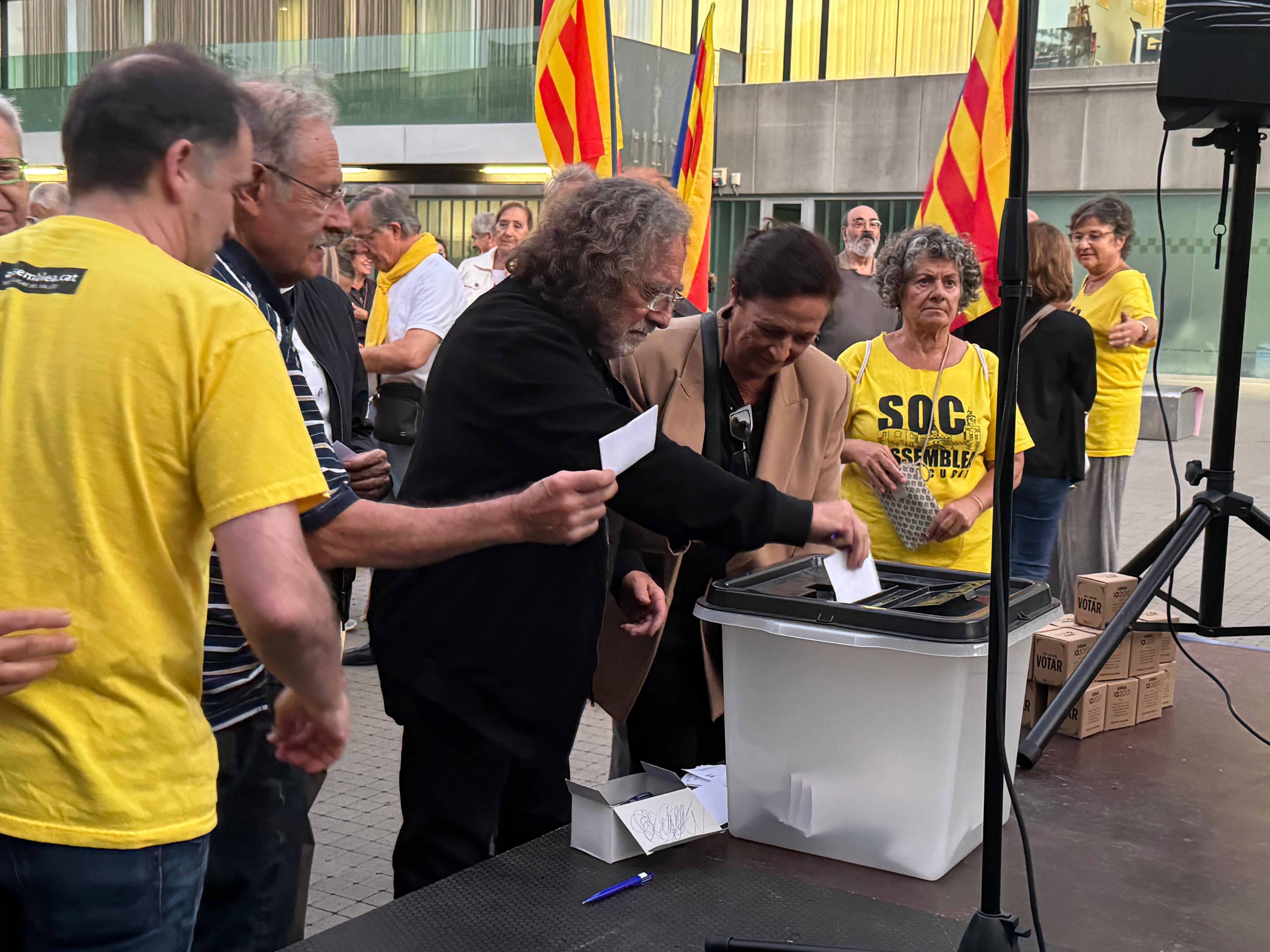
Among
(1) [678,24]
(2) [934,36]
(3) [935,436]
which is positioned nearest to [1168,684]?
(3) [935,436]

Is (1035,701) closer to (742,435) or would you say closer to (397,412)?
(742,435)

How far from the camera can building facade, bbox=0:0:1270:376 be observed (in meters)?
15.9

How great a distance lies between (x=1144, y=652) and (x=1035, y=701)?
10.6 inches

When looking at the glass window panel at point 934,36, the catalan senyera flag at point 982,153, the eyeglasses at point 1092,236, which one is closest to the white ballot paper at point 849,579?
the catalan senyera flag at point 982,153

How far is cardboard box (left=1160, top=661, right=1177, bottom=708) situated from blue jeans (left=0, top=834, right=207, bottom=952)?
2.20 m

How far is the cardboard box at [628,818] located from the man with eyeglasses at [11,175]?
1464mm

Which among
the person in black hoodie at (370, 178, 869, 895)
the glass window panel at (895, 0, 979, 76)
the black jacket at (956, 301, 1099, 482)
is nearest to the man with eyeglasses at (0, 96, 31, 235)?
the person in black hoodie at (370, 178, 869, 895)

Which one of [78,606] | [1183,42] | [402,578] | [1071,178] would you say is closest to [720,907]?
[402,578]

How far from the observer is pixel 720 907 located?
187 centimetres

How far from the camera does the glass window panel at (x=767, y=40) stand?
19.4 metres

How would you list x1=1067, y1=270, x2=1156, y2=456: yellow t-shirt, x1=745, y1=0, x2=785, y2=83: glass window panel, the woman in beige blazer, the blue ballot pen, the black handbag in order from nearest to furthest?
the blue ballot pen
the woman in beige blazer
the black handbag
x1=1067, y1=270, x2=1156, y2=456: yellow t-shirt
x1=745, y1=0, x2=785, y2=83: glass window panel

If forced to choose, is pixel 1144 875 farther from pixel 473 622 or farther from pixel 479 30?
pixel 479 30

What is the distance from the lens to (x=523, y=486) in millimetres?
2188

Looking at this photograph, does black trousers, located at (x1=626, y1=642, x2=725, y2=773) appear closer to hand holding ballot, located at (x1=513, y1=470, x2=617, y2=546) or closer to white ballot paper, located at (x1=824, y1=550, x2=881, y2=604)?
white ballot paper, located at (x1=824, y1=550, x2=881, y2=604)
